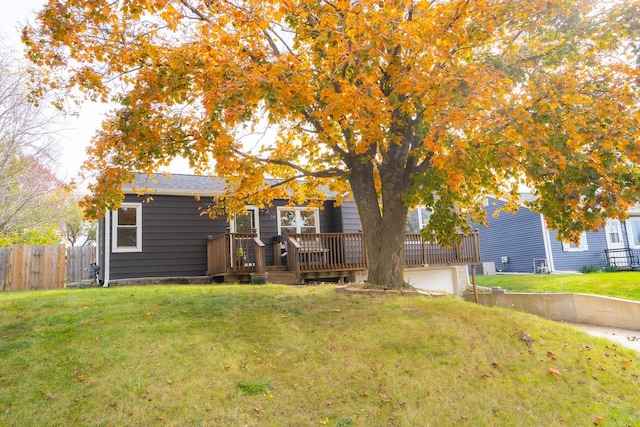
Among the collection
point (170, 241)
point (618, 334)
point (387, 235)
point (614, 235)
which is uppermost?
point (170, 241)

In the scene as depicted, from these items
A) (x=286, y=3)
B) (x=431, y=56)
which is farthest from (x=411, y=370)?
(x=286, y=3)

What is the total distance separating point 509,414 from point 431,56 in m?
5.32

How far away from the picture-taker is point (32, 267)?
48.0 feet

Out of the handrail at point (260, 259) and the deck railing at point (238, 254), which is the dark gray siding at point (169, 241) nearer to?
the deck railing at point (238, 254)

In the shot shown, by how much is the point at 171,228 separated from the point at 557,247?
59.3 ft

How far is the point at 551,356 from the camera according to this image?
599cm

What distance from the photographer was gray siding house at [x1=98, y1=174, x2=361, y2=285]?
44.7 feet

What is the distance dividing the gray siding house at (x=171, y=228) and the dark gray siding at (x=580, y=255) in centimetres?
1155

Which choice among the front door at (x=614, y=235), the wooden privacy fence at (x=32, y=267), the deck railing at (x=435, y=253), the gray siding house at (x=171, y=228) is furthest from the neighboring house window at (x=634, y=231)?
the wooden privacy fence at (x=32, y=267)

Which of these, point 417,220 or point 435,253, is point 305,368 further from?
point 417,220

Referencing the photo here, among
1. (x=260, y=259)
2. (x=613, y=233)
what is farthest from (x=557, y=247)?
(x=260, y=259)

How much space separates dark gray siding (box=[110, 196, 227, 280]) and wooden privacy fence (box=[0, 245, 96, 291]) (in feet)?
9.64

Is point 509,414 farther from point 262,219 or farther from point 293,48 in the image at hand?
point 262,219

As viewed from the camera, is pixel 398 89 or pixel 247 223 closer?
pixel 398 89
